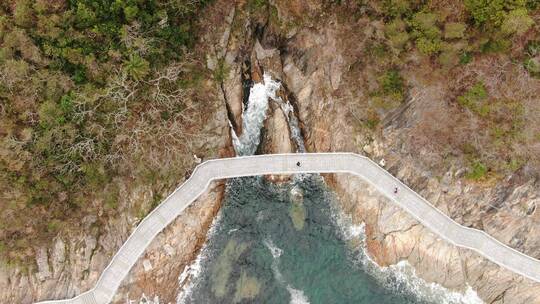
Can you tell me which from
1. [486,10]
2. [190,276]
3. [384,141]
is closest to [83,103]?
[190,276]

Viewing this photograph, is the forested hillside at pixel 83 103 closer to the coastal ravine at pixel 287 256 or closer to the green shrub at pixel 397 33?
the coastal ravine at pixel 287 256

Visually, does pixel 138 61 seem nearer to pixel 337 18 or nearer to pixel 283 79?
pixel 283 79

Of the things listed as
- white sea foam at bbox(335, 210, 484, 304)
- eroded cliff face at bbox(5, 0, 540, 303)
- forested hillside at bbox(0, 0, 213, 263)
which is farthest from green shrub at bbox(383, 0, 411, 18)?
white sea foam at bbox(335, 210, 484, 304)

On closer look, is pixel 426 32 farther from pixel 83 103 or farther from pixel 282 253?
pixel 83 103

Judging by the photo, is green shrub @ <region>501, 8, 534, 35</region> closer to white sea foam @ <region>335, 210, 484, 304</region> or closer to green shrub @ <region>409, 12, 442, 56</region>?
green shrub @ <region>409, 12, 442, 56</region>

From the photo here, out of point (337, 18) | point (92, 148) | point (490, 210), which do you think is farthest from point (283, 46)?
point (490, 210)
